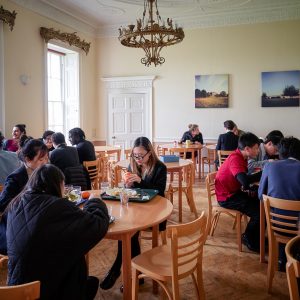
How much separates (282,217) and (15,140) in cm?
439

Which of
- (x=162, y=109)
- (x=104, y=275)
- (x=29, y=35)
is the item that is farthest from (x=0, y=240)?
(x=162, y=109)

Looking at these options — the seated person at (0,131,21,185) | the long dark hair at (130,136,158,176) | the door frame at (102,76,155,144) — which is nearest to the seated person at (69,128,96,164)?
the seated person at (0,131,21,185)

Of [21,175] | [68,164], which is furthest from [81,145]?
[21,175]

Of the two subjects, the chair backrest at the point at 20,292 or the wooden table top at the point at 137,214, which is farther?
the wooden table top at the point at 137,214

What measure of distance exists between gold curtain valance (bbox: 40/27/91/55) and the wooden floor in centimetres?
471

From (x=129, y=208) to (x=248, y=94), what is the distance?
6201mm

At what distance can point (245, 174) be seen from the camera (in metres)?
3.40

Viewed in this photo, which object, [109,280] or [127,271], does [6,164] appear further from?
[127,271]

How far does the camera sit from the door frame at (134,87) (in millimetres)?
8633

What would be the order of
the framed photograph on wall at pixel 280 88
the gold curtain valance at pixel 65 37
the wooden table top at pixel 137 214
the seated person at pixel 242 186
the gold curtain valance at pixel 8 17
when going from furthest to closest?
the framed photograph on wall at pixel 280 88
the gold curtain valance at pixel 65 37
the gold curtain valance at pixel 8 17
the seated person at pixel 242 186
the wooden table top at pixel 137 214

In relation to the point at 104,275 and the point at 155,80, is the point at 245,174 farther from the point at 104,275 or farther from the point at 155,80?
the point at 155,80

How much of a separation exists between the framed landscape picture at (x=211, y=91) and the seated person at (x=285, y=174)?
527 centimetres

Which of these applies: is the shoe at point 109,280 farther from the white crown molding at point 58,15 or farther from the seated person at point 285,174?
the white crown molding at point 58,15

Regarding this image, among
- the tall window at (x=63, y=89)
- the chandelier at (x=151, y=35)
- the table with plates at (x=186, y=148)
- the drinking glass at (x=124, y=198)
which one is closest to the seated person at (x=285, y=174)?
the drinking glass at (x=124, y=198)
